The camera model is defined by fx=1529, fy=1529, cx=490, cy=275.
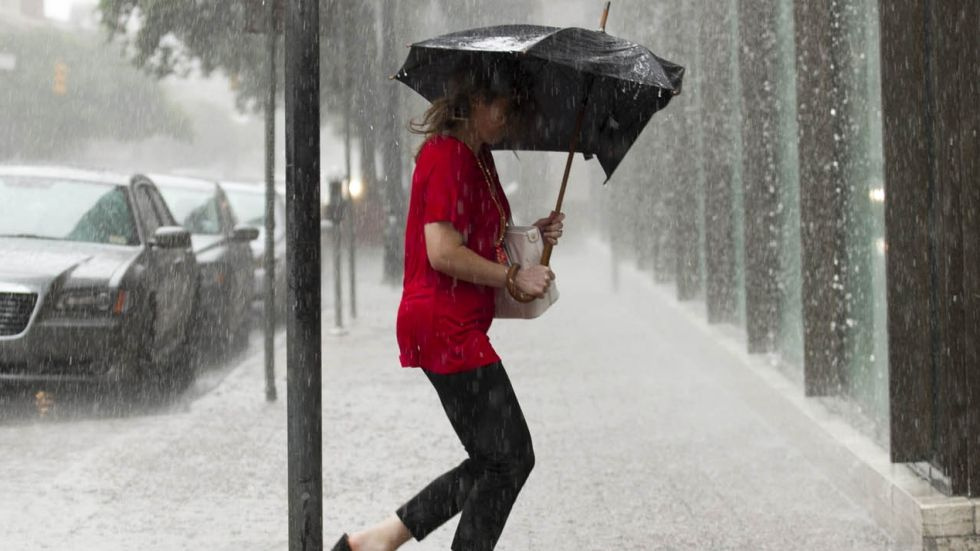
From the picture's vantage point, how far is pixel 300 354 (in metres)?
4.31

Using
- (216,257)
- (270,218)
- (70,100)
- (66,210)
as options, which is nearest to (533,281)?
(270,218)

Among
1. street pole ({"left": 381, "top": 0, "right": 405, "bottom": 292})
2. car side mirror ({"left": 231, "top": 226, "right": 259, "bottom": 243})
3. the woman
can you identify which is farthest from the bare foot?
street pole ({"left": 381, "top": 0, "right": 405, "bottom": 292})

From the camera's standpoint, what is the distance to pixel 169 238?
34.8 feet

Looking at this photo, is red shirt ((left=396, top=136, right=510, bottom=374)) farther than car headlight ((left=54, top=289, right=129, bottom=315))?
No

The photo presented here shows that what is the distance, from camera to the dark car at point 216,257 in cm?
1324

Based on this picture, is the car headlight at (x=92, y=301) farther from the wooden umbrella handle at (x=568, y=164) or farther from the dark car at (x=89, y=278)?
the wooden umbrella handle at (x=568, y=164)

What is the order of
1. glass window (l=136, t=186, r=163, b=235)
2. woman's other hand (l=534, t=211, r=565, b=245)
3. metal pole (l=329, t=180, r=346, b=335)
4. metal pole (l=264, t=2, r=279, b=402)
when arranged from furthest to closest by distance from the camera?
1. metal pole (l=329, t=180, r=346, b=335)
2. glass window (l=136, t=186, r=163, b=235)
3. metal pole (l=264, t=2, r=279, b=402)
4. woman's other hand (l=534, t=211, r=565, b=245)

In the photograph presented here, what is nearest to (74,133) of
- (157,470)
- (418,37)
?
(418,37)

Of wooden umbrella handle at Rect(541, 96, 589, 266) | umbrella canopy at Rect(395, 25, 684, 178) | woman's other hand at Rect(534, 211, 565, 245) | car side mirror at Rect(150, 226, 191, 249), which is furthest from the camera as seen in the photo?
car side mirror at Rect(150, 226, 191, 249)

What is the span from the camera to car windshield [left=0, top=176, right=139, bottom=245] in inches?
418

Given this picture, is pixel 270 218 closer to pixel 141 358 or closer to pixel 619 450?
pixel 141 358

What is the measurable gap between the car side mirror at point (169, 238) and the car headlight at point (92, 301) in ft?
3.10

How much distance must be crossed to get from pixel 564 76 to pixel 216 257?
9248 mm

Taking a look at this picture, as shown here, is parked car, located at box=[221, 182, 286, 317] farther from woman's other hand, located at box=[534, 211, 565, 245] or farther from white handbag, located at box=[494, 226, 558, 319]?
white handbag, located at box=[494, 226, 558, 319]
